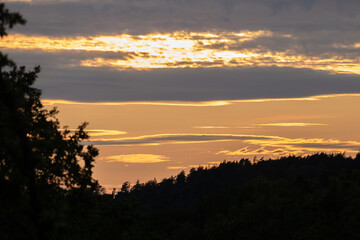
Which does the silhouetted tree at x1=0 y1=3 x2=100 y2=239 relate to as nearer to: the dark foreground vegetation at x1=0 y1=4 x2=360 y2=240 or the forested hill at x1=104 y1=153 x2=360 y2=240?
the dark foreground vegetation at x1=0 y1=4 x2=360 y2=240

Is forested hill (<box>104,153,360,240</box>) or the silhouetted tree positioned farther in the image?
forested hill (<box>104,153,360,240</box>)

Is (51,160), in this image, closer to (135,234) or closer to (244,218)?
(135,234)

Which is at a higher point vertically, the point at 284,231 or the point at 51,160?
the point at 51,160

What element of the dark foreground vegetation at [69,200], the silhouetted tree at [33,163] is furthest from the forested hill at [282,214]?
the silhouetted tree at [33,163]

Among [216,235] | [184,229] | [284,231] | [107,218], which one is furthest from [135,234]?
[184,229]

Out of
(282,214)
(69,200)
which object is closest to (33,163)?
(69,200)

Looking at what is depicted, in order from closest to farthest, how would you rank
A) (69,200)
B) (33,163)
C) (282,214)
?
(33,163) → (69,200) → (282,214)

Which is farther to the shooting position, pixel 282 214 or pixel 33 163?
pixel 282 214

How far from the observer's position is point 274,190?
8175 centimetres

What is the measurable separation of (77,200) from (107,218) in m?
7.18

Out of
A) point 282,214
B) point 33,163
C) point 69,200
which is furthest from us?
point 282,214

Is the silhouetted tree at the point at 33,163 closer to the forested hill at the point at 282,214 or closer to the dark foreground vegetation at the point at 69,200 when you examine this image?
the dark foreground vegetation at the point at 69,200

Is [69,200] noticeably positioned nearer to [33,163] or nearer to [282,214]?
[33,163]

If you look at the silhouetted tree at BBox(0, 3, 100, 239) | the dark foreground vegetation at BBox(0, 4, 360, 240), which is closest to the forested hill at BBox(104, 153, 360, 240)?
the dark foreground vegetation at BBox(0, 4, 360, 240)
